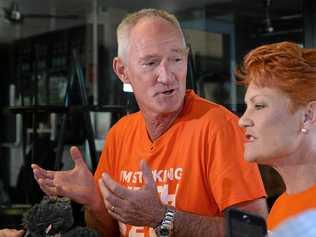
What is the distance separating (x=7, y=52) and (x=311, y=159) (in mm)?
5458

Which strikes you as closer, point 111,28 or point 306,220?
point 306,220

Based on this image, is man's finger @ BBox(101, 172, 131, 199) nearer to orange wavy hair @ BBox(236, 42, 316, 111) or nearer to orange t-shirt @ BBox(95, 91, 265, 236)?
orange t-shirt @ BBox(95, 91, 265, 236)

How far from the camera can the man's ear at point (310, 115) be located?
0.93 meters

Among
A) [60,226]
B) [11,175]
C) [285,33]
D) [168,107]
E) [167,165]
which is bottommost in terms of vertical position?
[11,175]

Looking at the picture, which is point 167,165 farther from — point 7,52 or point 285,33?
point 7,52

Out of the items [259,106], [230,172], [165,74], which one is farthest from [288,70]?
[165,74]

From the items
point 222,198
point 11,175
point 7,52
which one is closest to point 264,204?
point 222,198

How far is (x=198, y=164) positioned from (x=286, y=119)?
49 cm

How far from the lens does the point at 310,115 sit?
0.93 m

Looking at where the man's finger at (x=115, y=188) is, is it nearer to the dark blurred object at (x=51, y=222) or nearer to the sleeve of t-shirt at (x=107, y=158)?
the dark blurred object at (x=51, y=222)

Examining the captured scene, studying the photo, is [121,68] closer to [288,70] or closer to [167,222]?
[167,222]

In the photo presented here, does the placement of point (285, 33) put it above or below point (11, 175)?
above

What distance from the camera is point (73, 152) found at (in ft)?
4.74

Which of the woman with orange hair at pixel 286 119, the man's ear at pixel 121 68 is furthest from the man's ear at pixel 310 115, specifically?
the man's ear at pixel 121 68
